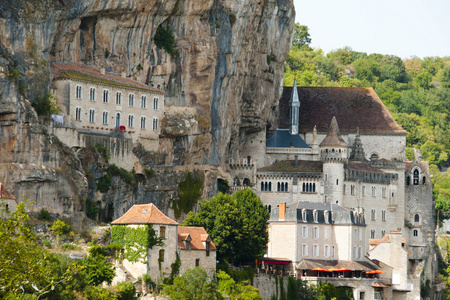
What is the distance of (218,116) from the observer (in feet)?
342

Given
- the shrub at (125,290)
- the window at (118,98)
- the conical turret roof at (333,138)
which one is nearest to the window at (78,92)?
the window at (118,98)

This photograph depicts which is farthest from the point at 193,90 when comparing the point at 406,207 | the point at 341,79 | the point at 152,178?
the point at 341,79

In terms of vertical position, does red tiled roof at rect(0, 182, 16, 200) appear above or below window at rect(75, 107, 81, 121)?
below

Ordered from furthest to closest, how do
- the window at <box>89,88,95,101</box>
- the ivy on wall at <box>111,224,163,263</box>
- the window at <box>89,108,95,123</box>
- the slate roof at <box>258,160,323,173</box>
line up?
the slate roof at <box>258,160,323,173</box>
the window at <box>89,108,95,123</box>
the window at <box>89,88,95,101</box>
the ivy on wall at <box>111,224,163,263</box>

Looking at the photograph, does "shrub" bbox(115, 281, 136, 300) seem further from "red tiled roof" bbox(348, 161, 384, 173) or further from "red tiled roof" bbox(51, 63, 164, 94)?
"red tiled roof" bbox(348, 161, 384, 173)

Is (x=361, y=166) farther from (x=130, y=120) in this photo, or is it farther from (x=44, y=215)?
(x=44, y=215)

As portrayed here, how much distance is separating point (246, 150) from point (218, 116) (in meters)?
13.8

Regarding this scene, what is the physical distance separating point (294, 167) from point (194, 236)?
102 ft

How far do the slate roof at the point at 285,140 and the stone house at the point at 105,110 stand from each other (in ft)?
81.2

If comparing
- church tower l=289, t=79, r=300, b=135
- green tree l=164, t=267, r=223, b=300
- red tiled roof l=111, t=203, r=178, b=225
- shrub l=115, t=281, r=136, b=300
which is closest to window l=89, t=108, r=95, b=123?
red tiled roof l=111, t=203, r=178, b=225

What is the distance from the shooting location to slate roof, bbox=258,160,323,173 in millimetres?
113562

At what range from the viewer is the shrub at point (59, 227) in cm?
7850

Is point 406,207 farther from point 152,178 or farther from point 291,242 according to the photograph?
point 152,178

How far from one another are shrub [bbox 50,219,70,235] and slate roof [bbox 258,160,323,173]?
37297 mm
